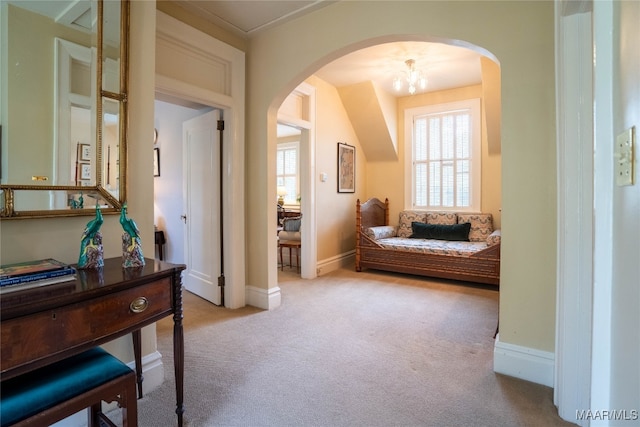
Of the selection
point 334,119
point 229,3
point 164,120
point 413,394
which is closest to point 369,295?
point 413,394

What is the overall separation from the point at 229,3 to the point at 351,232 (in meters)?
3.60

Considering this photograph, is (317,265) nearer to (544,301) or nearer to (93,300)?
(544,301)

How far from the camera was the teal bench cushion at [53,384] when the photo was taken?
95cm

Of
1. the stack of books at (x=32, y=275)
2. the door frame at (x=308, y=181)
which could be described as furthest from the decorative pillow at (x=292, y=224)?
the stack of books at (x=32, y=275)

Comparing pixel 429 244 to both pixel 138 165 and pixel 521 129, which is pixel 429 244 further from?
pixel 138 165

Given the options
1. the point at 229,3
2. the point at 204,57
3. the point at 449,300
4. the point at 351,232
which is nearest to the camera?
the point at 229,3

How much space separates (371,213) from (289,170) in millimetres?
3172

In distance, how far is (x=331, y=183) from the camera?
4.74m

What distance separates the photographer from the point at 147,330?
5.97ft

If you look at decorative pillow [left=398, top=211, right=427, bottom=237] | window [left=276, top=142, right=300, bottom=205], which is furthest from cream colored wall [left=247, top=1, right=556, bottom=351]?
window [left=276, top=142, right=300, bottom=205]

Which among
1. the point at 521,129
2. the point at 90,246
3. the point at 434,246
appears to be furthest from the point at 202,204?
the point at 434,246

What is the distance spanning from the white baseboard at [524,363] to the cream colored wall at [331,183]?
9.18ft

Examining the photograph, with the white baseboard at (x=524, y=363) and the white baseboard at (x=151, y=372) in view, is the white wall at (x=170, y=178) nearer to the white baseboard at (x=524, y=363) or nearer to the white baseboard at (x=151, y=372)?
the white baseboard at (x=151, y=372)

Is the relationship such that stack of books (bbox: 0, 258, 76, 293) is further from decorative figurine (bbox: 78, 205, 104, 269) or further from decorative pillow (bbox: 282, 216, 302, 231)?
decorative pillow (bbox: 282, 216, 302, 231)
